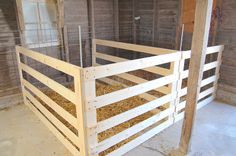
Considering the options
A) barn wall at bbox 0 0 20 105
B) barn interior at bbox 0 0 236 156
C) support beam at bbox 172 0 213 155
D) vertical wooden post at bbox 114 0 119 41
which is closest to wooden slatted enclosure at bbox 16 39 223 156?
barn interior at bbox 0 0 236 156

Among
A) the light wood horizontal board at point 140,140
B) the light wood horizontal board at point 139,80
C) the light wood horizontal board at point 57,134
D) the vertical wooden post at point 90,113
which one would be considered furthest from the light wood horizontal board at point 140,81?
the light wood horizontal board at point 57,134

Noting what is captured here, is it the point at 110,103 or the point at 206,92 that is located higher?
the point at 110,103

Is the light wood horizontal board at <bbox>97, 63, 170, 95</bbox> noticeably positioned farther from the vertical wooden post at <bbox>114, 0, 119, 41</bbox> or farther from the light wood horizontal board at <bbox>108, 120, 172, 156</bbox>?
the vertical wooden post at <bbox>114, 0, 119, 41</bbox>

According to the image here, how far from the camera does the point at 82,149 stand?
1.92 m

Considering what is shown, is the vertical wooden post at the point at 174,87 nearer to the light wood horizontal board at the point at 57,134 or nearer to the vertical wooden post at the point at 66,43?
the light wood horizontal board at the point at 57,134

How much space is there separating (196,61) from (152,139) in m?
1.14

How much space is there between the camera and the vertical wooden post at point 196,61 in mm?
1768

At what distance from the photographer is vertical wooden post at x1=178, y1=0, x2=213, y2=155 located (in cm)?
177

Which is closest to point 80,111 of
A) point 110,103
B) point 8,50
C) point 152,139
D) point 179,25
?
point 110,103

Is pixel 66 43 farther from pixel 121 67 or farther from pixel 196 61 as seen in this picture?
pixel 196 61

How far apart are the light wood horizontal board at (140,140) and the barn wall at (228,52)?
4.61 ft

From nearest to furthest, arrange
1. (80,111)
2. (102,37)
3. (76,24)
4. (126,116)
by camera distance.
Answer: (80,111) → (126,116) → (76,24) → (102,37)

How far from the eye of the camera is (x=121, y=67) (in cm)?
193

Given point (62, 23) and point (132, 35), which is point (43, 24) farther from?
point (132, 35)
